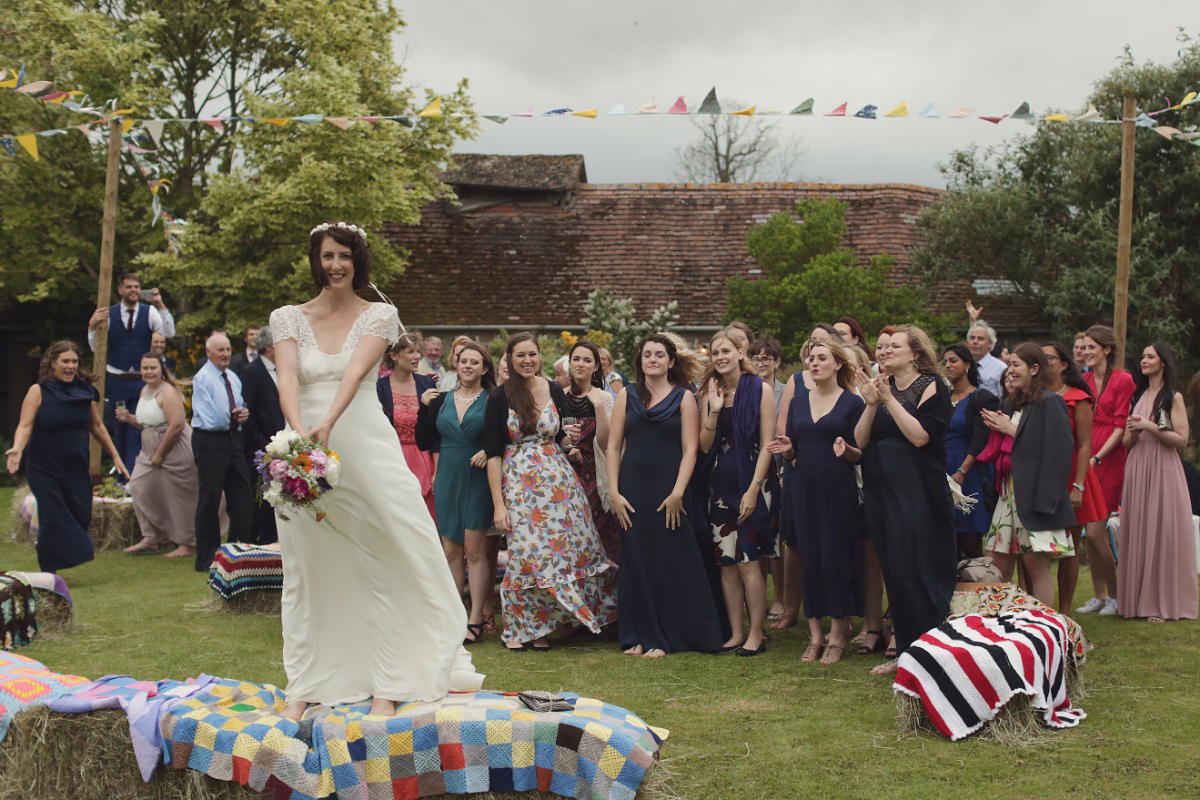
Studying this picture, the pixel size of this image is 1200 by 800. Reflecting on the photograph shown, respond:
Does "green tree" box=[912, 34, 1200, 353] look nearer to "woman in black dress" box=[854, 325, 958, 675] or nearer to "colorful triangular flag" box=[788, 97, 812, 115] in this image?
"colorful triangular flag" box=[788, 97, 812, 115]

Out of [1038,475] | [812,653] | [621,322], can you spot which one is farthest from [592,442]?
[621,322]

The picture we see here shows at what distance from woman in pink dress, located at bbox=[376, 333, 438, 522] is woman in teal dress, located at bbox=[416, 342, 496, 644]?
26.5 inches

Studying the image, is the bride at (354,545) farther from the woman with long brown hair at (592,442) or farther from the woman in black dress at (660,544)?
the woman with long brown hair at (592,442)

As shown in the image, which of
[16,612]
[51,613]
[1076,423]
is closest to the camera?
[16,612]

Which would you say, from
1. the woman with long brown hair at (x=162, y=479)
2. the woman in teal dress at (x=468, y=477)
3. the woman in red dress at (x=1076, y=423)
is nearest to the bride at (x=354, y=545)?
the woman in teal dress at (x=468, y=477)

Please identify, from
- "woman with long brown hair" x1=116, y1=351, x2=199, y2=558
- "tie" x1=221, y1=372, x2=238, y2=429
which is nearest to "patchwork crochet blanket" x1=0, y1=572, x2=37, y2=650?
"tie" x1=221, y1=372, x2=238, y2=429

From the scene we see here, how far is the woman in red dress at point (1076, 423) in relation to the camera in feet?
27.2

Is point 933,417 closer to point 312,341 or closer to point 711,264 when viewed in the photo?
point 312,341

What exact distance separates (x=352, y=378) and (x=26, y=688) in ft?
6.60

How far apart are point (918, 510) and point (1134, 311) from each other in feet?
51.8

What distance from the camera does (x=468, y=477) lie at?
8891mm

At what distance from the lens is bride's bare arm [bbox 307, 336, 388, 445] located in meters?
5.01

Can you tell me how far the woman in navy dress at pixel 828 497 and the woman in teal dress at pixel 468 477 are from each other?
7.30 feet

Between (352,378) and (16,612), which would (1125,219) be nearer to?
(352,378)
